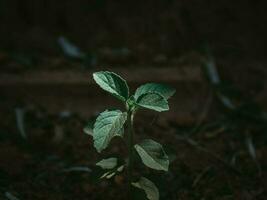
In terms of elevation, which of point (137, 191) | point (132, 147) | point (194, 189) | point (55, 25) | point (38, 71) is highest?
point (55, 25)

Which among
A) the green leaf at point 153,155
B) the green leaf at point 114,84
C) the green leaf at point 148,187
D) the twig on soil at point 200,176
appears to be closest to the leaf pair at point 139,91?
the green leaf at point 114,84

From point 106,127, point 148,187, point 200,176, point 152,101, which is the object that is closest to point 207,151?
point 200,176

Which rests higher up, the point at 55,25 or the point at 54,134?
the point at 55,25

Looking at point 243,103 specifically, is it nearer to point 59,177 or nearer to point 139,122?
point 139,122

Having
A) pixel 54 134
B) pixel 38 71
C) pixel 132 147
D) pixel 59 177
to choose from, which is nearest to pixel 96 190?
pixel 59 177

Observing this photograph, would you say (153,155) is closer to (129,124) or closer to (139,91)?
(129,124)

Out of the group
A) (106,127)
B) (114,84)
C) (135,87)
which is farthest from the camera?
(135,87)

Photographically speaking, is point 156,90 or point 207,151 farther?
point 207,151
